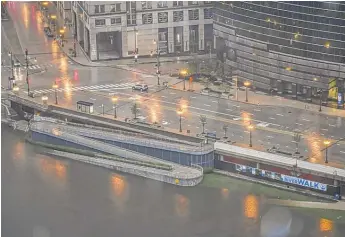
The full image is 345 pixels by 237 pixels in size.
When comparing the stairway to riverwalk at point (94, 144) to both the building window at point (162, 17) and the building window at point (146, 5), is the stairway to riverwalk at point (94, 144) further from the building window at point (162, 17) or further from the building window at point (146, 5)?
the building window at point (162, 17)

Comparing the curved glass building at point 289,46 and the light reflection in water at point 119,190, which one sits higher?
the curved glass building at point 289,46

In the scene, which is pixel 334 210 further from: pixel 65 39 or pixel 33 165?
pixel 65 39

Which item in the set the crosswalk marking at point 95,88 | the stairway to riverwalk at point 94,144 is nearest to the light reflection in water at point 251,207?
the stairway to riverwalk at point 94,144

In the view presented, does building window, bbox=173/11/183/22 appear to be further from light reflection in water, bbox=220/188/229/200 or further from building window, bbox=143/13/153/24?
light reflection in water, bbox=220/188/229/200

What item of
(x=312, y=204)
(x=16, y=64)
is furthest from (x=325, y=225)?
(x=16, y=64)

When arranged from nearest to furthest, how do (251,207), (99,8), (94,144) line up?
1. (251,207)
2. (94,144)
3. (99,8)

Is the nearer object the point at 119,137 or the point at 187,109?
the point at 119,137

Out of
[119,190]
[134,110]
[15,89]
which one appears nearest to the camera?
[119,190]

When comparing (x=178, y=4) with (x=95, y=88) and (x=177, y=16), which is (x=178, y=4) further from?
(x=95, y=88)
